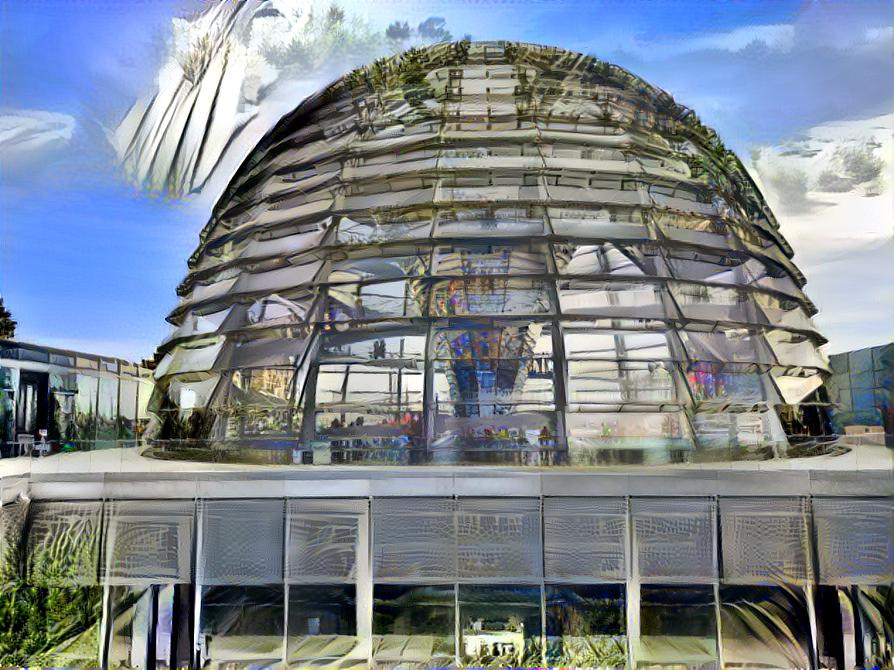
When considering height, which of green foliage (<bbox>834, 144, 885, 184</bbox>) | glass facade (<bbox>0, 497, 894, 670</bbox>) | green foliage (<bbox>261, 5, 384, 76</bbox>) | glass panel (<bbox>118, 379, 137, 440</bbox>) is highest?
green foliage (<bbox>261, 5, 384, 76</bbox>)

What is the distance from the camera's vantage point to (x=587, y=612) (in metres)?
7.48

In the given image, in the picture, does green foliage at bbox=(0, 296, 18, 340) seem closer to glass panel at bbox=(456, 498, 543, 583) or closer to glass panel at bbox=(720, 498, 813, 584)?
glass panel at bbox=(456, 498, 543, 583)

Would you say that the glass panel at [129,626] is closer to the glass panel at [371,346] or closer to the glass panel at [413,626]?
the glass panel at [413,626]

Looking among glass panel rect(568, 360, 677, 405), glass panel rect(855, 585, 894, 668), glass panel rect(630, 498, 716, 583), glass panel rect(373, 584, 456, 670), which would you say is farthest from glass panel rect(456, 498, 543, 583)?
glass panel rect(855, 585, 894, 668)

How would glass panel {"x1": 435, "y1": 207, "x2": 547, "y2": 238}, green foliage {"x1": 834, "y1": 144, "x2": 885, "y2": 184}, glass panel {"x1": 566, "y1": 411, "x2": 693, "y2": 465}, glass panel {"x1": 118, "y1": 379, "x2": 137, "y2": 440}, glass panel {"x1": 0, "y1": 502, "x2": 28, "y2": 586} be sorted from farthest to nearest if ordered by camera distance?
glass panel {"x1": 435, "y1": 207, "x2": 547, "y2": 238}
glass panel {"x1": 118, "y1": 379, "x2": 137, "y2": 440}
glass panel {"x1": 566, "y1": 411, "x2": 693, "y2": 465}
glass panel {"x1": 0, "y1": 502, "x2": 28, "y2": 586}
green foliage {"x1": 834, "y1": 144, "x2": 885, "y2": 184}

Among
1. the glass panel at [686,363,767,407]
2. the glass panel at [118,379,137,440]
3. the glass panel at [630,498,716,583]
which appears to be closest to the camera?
the glass panel at [630,498,716,583]

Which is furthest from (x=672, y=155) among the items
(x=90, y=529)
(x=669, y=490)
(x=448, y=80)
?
(x=90, y=529)

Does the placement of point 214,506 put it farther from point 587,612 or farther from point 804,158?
point 804,158

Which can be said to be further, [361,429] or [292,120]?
[292,120]

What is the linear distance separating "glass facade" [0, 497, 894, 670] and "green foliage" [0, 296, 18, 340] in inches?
106

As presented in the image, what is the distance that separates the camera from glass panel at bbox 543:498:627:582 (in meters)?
7.48

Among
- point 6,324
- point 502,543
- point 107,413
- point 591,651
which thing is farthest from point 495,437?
point 6,324

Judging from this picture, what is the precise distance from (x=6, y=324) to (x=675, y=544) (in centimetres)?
703

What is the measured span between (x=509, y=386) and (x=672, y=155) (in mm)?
3534
